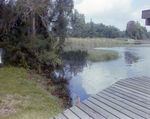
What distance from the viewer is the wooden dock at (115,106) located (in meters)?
2.64

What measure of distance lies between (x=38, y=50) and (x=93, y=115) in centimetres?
699

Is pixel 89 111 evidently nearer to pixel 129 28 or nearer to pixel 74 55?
pixel 74 55

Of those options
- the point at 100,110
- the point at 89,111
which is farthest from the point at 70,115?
the point at 100,110

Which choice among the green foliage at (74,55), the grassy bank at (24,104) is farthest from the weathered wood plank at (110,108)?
the green foliage at (74,55)

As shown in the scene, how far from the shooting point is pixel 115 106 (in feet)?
9.79

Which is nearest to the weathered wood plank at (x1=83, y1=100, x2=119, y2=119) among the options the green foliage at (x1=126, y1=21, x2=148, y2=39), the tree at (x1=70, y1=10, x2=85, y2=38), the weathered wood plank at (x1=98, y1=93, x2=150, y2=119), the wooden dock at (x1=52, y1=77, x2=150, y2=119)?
the wooden dock at (x1=52, y1=77, x2=150, y2=119)

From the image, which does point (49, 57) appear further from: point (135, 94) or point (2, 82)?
point (135, 94)

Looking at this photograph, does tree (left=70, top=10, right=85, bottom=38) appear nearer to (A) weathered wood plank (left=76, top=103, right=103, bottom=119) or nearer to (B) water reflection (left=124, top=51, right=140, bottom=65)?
(B) water reflection (left=124, top=51, right=140, bottom=65)

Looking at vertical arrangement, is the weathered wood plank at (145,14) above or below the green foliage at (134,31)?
below

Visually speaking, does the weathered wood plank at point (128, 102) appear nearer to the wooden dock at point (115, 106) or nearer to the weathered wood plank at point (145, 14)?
the wooden dock at point (115, 106)

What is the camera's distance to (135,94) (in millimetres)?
3635

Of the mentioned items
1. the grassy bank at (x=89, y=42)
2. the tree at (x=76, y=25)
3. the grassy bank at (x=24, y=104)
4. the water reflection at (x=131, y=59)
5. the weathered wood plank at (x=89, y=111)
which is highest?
the tree at (x=76, y=25)

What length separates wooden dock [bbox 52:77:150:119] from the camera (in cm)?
264

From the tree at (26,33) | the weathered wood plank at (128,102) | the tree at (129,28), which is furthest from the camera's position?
the tree at (129,28)
